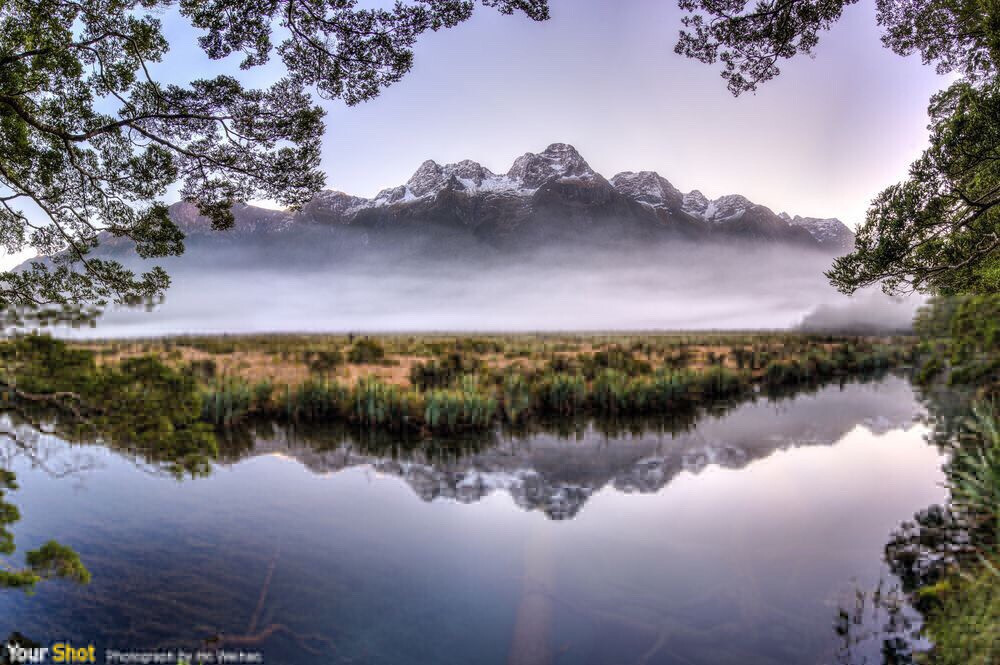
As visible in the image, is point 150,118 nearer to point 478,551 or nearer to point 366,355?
point 478,551

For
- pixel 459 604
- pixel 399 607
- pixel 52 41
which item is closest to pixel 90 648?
pixel 399 607

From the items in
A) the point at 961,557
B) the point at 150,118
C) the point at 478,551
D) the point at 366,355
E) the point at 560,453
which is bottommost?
the point at 478,551

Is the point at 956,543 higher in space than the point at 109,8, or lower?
lower

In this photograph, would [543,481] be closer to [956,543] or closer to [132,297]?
[956,543]

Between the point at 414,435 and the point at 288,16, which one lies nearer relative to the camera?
the point at 288,16

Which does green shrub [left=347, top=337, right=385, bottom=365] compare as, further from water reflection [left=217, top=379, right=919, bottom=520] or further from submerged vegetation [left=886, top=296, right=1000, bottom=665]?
submerged vegetation [left=886, top=296, right=1000, bottom=665]

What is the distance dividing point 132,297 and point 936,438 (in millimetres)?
23195

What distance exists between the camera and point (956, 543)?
7.02 m

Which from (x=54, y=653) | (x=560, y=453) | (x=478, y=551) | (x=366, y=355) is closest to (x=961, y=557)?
(x=478, y=551)

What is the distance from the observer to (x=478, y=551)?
793 cm

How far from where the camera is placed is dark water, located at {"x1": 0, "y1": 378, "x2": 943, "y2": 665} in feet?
18.1

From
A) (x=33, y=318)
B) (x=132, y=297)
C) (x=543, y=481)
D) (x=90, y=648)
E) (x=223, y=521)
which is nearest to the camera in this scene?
(x=90, y=648)

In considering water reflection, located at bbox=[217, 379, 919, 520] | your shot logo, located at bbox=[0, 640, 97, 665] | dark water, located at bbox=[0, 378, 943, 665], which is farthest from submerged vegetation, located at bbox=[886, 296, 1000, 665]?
your shot logo, located at bbox=[0, 640, 97, 665]

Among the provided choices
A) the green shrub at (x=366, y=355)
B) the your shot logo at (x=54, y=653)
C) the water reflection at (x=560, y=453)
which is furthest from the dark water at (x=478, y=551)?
the green shrub at (x=366, y=355)
